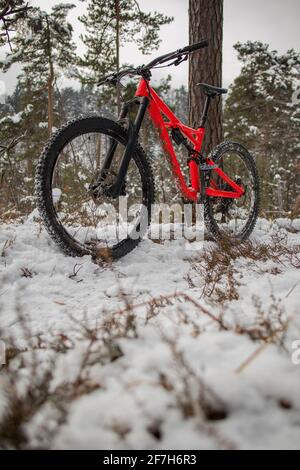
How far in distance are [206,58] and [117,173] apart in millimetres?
2659

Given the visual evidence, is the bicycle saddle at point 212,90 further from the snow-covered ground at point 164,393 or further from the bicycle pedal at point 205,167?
the snow-covered ground at point 164,393

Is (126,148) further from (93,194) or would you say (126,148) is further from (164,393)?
(164,393)

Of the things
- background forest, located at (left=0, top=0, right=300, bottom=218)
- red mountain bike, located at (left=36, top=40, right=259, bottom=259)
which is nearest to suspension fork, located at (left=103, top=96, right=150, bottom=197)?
red mountain bike, located at (left=36, top=40, right=259, bottom=259)

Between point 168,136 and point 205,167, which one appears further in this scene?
point 205,167

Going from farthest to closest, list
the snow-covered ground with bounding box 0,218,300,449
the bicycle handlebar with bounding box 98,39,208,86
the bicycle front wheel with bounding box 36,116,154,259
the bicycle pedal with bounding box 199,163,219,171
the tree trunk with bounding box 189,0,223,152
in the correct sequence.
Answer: the tree trunk with bounding box 189,0,223,152 → the bicycle pedal with bounding box 199,163,219,171 → the bicycle handlebar with bounding box 98,39,208,86 → the bicycle front wheel with bounding box 36,116,154,259 → the snow-covered ground with bounding box 0,218,300,449

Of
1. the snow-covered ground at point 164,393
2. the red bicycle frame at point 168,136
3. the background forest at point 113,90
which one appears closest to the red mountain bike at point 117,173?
the red bicycle frame at point 168,136

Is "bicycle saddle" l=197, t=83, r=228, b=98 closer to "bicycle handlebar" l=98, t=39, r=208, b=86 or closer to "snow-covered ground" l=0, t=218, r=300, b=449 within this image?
"bicycle handlebar" l=98, t=39, r=208, b=86

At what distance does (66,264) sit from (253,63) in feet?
60.7

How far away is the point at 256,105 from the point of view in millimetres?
16531

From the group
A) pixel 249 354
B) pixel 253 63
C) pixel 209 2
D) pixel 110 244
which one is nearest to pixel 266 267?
pixel 110 244

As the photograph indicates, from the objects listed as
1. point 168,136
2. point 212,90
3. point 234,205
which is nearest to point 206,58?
point 212,90

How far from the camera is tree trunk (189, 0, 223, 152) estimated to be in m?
4.45

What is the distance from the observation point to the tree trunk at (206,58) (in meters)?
4.45

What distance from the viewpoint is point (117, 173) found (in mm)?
2936
